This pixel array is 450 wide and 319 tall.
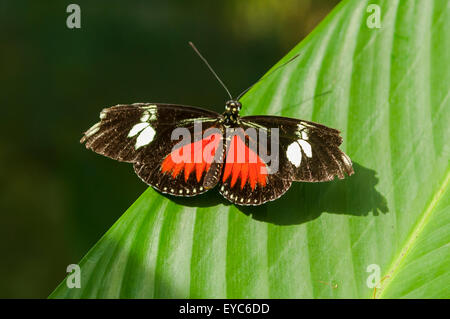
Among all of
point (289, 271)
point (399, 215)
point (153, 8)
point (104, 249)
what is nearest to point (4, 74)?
point (153, 8)

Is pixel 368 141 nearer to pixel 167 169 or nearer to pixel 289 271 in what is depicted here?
pixel 289 271

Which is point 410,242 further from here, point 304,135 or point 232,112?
point 232,112

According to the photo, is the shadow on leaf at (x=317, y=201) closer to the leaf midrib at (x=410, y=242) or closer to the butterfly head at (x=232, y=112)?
the leaf midrib at (x=410, y=242)

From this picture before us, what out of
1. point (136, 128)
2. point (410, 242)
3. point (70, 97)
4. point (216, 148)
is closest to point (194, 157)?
point (216, 148)

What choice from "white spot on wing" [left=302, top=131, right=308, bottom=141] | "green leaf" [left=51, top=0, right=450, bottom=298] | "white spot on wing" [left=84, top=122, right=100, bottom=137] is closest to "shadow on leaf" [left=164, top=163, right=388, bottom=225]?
"green leaf" [left=51, top=0, right=450, bottom=298]

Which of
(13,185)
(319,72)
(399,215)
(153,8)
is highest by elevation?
(153,8)

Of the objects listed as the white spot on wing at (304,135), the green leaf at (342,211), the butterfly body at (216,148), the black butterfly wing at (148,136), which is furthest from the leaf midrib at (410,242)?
the black butterfly wing at (148,136)
